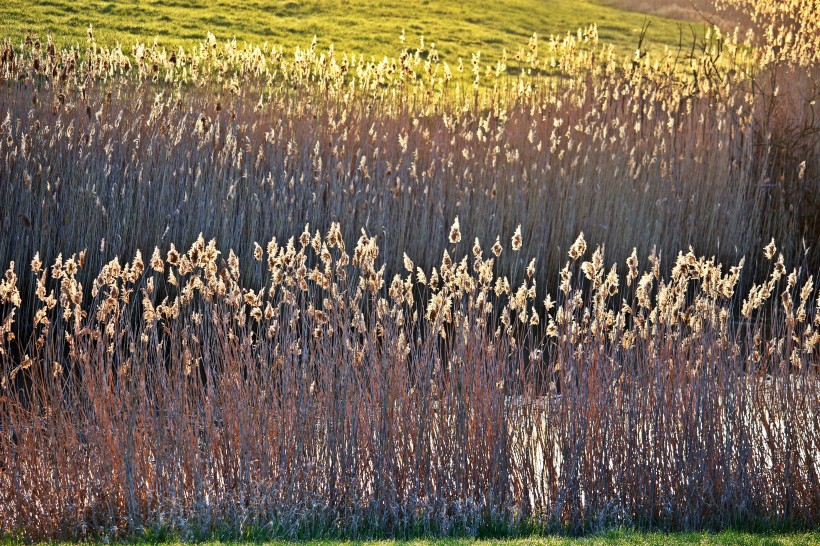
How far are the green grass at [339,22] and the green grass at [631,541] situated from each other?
11.9 m

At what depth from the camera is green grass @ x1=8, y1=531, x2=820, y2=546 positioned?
383cm

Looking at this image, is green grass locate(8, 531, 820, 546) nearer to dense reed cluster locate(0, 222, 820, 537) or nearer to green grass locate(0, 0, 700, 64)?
dense reed cluster locate(0, 222, 820, 537)

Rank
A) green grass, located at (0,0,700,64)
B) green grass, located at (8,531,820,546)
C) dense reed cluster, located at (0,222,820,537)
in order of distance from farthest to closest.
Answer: green grass, located at (0,0,700,64)
dense reed cluster, located at (0,222,820,537)
green grass, located at (8,531,820,546)

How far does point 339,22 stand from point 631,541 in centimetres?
1971

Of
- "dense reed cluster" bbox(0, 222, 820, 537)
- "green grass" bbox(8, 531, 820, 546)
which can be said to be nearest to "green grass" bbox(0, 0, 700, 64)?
"dense reed cluster" bbox(0, 222, 820, 537)

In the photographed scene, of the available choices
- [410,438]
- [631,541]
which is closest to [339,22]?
[410,438]

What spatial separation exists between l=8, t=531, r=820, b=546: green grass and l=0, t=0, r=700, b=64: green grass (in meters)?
11.9

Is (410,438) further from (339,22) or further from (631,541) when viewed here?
(339,22)

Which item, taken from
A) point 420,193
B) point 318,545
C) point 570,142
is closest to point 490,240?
point 420,193

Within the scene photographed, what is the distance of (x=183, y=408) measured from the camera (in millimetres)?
4484

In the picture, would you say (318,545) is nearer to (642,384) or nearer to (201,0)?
(642,384)

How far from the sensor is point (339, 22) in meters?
22.2

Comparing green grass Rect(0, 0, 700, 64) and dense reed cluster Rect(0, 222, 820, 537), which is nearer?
dense reed cluster Rect(0, 222, 820, 537)

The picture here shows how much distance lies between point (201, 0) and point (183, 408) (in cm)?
1835
